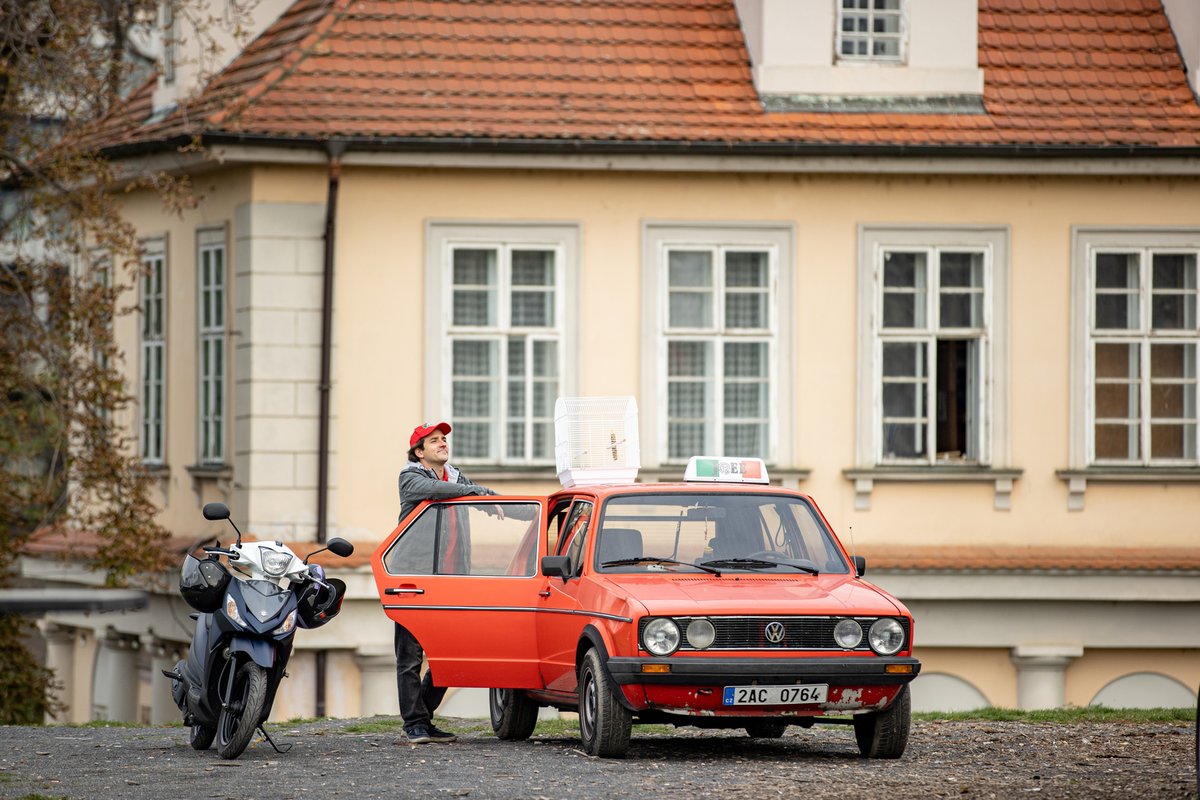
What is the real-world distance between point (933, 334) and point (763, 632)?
1008cm

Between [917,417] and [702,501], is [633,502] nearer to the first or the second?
[702,501]

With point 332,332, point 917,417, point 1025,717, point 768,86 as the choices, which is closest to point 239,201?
point 332,332

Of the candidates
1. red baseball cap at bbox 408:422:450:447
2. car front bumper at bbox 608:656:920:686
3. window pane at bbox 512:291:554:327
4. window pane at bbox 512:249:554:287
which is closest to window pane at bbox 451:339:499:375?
window pane at bbox 512:291:554:327

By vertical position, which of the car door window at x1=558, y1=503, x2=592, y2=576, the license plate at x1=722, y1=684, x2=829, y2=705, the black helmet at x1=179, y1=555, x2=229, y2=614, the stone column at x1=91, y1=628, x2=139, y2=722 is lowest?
the stone column at x1=91, y1=628, x2=139, y2=722

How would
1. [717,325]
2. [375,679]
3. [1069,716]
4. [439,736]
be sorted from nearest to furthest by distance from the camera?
[439,736], [1069,716], [375,679], [717,325]

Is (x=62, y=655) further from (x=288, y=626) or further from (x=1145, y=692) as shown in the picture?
(x=288, y=626)

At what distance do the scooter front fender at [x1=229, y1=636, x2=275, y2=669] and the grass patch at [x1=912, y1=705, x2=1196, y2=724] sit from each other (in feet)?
16.5

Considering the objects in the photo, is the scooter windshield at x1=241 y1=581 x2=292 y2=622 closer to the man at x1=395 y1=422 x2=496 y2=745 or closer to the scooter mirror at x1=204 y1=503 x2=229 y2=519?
the scooter mirror at x1=204 y1=503 x2=229 y2=519

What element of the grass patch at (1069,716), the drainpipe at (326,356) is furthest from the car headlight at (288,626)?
the drainpipe at (326,356)

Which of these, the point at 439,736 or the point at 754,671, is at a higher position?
the point at 754,671

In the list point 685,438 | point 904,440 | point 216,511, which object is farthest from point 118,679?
point 216,511

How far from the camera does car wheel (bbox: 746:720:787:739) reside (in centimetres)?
1155

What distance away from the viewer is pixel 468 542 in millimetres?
12539

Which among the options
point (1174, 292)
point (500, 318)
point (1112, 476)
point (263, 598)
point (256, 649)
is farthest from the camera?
point (1174, 292)
